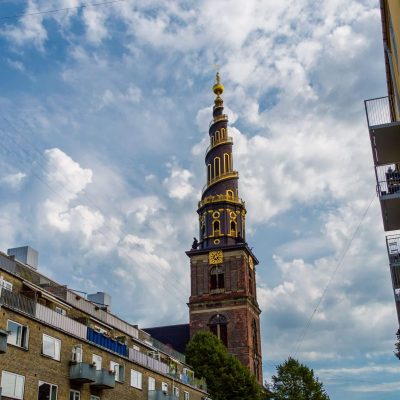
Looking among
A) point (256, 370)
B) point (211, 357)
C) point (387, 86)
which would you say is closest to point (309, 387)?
point (211, 357)

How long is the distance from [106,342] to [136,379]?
175 inches

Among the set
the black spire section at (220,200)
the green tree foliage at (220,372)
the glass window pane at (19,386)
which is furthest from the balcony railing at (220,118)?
the glass window pane at (19,386)

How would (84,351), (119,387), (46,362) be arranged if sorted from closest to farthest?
1. (46,362)
2. (84,351)
3. (119,387)

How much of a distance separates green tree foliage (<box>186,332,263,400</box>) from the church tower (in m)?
13.2

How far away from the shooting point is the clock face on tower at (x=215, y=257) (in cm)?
8719

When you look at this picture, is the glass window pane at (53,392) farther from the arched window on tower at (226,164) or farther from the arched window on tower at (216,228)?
the arched window on tower at (226,164)

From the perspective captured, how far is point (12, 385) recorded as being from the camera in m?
27.9

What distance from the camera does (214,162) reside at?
92.3 metres

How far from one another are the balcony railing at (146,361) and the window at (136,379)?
69cm

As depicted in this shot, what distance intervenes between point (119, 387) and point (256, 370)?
4990 cm

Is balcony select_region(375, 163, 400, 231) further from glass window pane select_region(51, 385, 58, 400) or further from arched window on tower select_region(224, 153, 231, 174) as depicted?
arched window on tower select_region(224, 153, 231, 174)

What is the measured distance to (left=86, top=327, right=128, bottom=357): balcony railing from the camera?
3544cm

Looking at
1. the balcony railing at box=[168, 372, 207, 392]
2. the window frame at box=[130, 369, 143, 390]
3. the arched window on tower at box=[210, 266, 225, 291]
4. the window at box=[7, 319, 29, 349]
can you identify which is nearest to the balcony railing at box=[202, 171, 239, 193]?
the arched window on tower at box=[210, 266, 225, 291]

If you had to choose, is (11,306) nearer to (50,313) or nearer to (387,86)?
(50,313)
